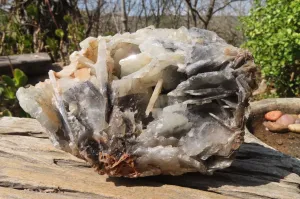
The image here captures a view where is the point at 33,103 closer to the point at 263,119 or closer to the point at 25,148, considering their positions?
the point at 25,148

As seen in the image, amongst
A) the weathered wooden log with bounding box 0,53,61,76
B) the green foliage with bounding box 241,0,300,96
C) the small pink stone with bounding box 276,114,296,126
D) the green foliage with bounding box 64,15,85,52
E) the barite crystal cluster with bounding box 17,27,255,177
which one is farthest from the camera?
the green foliage with bounding box 64,15,85,52

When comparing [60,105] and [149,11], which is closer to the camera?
[60,105]

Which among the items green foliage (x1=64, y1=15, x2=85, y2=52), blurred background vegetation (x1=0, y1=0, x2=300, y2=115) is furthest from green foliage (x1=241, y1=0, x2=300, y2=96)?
green foliage (x1=64, y1=15, x2=85, y2=52)

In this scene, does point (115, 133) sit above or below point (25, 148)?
A: above

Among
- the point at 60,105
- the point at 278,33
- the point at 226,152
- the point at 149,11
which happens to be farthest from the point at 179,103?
the point at 149,11

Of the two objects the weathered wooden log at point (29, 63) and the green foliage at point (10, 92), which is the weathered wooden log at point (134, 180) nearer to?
the green foliage at point (10, 92)

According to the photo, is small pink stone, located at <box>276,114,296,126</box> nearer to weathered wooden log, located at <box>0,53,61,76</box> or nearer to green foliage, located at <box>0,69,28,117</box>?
green foliage, located at <box>0,69,28,117</box>
